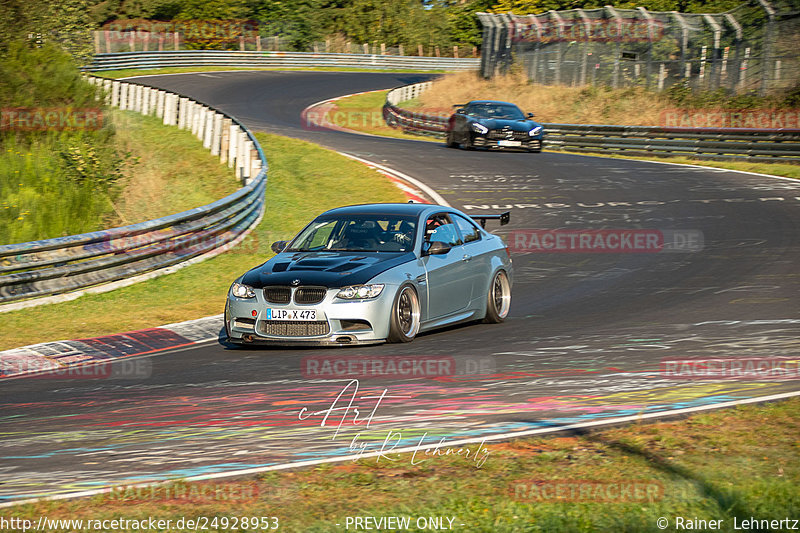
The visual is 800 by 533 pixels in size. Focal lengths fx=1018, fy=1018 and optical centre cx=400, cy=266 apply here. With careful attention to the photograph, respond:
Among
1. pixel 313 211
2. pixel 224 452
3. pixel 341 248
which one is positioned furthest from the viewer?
pixel 313 211

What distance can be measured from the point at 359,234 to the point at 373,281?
54.1 inches

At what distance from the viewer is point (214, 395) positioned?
8.01 meters

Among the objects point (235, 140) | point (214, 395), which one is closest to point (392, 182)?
point (235, 140)

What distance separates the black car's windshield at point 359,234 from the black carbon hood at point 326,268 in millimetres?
202

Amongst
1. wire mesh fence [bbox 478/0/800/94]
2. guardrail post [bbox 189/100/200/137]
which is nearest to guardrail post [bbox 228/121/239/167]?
guardrail post [bbox 189/100/200/137]

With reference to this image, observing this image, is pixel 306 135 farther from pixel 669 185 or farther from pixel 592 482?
→ pixel 592 482

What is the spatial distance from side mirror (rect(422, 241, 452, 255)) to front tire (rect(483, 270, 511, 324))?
0.95 metres

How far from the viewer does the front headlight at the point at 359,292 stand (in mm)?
9898

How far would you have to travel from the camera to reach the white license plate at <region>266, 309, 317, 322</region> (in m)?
Result: 9.93

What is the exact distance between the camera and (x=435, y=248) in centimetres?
1086

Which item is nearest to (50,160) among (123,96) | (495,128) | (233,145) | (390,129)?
(233,145)

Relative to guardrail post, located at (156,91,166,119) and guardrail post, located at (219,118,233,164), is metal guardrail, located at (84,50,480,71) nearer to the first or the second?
guardrail post, located at (156,91,166,119)

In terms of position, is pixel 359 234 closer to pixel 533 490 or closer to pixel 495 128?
pixel 533 490

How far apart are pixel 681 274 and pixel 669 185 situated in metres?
10.7
